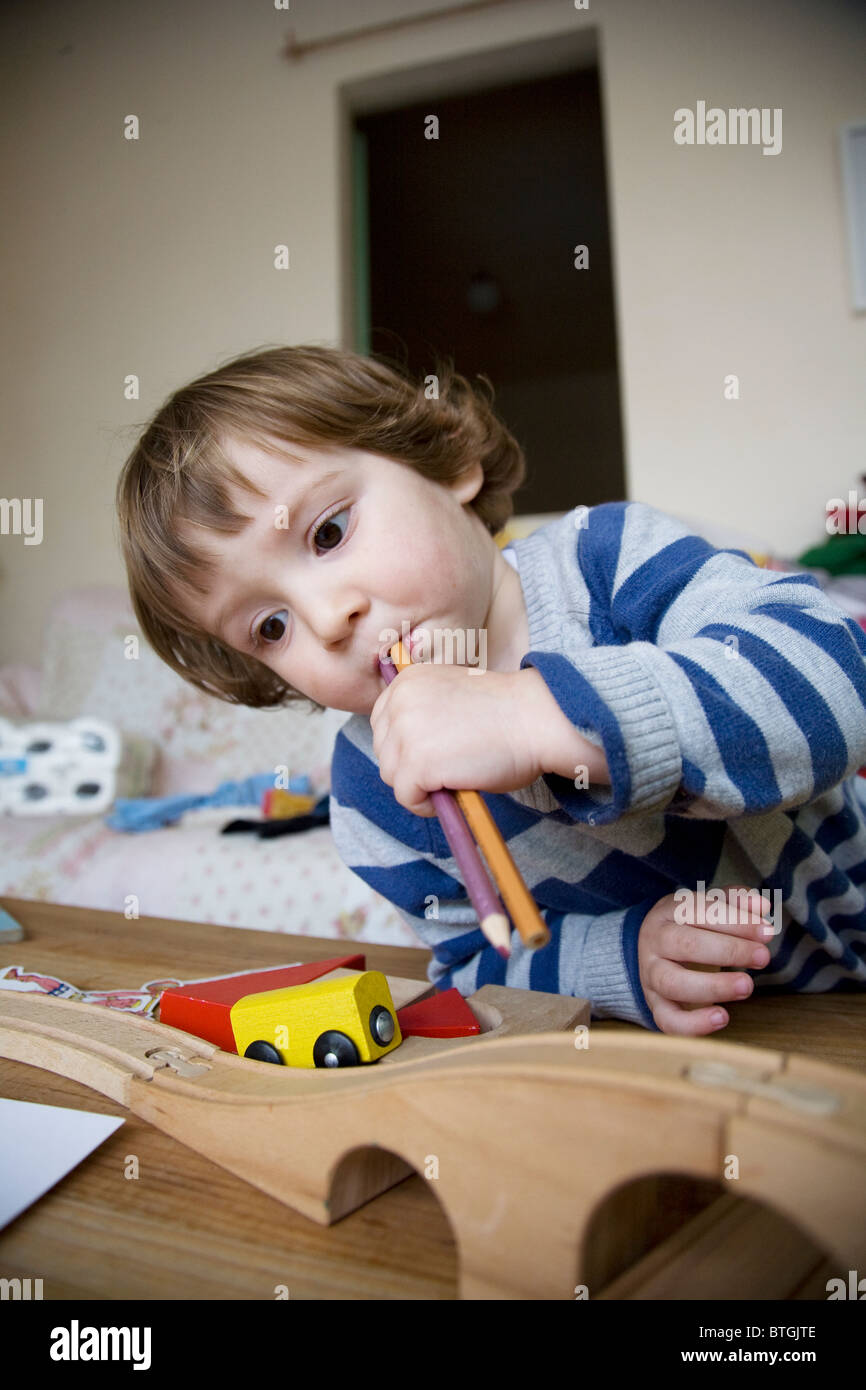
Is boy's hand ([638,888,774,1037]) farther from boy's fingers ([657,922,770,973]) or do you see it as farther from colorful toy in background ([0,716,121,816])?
colorful toy in background ([0,716,121,816])

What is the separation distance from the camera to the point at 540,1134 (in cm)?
27

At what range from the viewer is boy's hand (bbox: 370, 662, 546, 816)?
38 centimetres

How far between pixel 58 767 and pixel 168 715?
A: 306 mm

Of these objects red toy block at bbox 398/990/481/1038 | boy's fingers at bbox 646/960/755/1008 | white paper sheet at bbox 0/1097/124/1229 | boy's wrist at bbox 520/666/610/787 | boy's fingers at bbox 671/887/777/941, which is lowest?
white paper sheet at bbox 0/1097/124/1229

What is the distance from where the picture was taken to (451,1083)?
11.6 inches

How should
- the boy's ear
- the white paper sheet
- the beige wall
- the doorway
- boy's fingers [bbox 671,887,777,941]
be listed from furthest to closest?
the doorway → the beige wall → the boy's ear → boy's fingers [bbox 671,887,777,941] → the white paper sheet

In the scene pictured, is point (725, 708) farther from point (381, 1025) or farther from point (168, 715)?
point (168, 715)

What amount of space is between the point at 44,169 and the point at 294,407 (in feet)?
9.36

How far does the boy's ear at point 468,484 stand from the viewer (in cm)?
77

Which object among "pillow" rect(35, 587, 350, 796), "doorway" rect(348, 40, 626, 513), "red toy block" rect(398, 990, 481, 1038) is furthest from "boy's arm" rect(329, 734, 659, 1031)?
"doorway" rect(348, 40, 626, 513)

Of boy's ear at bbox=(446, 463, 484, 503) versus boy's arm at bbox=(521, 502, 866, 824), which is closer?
boy's arm at bbox=(521, 502, 866, 824)

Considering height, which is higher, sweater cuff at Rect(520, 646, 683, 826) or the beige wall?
the beige wall

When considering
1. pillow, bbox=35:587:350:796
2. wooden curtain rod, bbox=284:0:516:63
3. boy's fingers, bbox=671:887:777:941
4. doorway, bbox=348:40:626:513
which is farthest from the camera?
doorway, bbox=348:40:626:513

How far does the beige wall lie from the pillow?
1.75 feet
